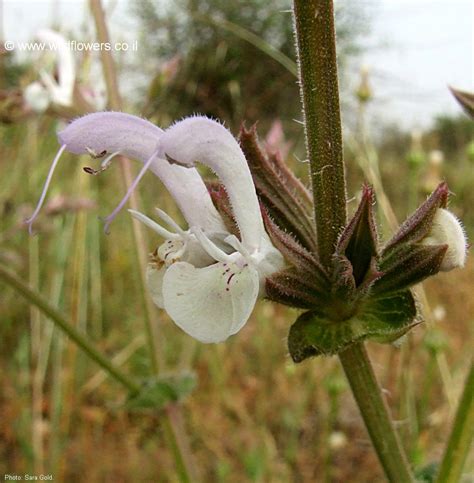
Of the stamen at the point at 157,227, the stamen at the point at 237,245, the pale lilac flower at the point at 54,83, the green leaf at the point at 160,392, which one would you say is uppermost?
the pale lilac flower at the point at 54,83

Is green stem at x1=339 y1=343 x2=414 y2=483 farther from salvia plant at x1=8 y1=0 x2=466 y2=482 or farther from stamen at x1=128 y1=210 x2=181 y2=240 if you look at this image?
stamen at x1=128 y1=210 x2=181 y2=240

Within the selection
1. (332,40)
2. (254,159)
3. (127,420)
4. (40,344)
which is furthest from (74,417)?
(332,40)

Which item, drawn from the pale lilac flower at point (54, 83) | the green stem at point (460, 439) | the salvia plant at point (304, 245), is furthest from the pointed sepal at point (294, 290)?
the pale lilac flower at point (54, 83)

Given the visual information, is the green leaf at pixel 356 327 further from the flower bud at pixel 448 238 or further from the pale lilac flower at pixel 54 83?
the pale lilac flower at pixel 54 83

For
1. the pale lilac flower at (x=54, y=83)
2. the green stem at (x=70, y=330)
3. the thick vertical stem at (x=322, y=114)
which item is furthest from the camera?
the pale lilac flower at (x=54, y=83)

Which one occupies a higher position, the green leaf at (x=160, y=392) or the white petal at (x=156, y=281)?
the white petal at (x=156, y=281)

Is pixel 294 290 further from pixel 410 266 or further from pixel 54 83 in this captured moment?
pixel 54 83

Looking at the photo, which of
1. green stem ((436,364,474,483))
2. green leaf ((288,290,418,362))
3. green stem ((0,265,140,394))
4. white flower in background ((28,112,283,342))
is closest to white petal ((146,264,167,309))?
white flower in background ((28,112,283,342))

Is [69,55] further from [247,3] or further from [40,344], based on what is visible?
[247,3]
